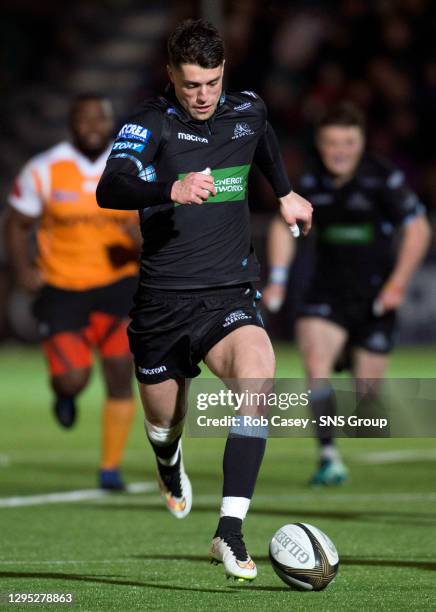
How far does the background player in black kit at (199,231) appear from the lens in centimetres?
667

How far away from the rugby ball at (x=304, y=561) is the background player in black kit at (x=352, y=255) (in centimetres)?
446

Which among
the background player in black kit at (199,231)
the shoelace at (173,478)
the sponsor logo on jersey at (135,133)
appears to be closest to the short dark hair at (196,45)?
the background player in black kit at (199,231)

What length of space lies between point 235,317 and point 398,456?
6084 mm

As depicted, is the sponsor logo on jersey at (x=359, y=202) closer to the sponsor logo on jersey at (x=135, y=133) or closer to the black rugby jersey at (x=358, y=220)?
the black rugby jersey at (x=358, y=220)

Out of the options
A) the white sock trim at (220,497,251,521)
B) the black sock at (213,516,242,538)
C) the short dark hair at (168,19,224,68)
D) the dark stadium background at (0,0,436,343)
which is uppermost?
the short dark hair at (168,19,224,68)

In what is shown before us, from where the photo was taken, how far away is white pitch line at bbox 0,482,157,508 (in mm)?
9902

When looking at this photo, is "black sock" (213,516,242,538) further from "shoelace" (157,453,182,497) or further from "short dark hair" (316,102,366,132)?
"short dark hair" (316,102,366,132)

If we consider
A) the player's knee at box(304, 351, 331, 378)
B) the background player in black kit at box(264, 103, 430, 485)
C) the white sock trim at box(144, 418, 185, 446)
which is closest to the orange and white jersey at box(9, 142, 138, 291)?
the background player in black kit at box(264, 103, 430, 485)

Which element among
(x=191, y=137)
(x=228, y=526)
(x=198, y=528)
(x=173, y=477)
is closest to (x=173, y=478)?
(x=173, y=477)

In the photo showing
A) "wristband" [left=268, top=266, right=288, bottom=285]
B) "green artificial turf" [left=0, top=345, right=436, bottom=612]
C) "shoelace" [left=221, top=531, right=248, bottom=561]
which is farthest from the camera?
"wristband" [left=268, top=266, right=288, bottom=285]

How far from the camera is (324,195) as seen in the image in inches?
442

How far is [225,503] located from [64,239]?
181 inches

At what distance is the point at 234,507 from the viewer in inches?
256

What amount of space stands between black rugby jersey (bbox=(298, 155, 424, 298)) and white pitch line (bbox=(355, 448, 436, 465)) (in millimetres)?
1765
